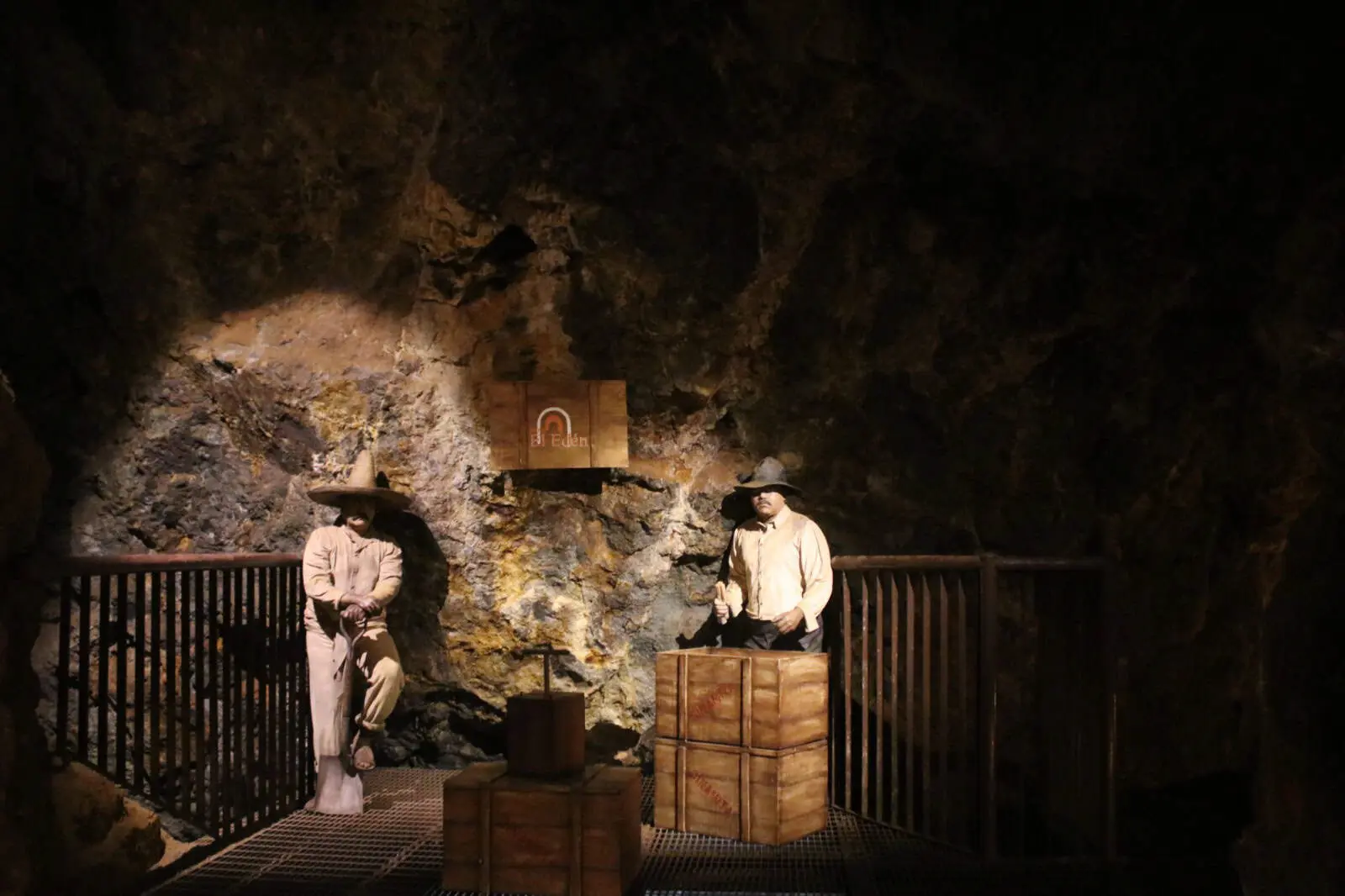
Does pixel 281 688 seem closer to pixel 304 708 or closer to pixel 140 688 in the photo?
pixel 304 708

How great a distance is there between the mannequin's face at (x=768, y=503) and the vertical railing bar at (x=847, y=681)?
0.59 m

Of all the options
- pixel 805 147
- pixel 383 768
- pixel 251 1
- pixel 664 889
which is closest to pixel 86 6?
pixel 251 1

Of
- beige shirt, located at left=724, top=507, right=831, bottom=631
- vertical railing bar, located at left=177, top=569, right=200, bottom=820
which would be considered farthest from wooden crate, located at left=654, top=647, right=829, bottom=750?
vertical railing bar, located at left=177, top=569, right=200, bottom=820

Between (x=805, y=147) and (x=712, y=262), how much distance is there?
3.30 ft

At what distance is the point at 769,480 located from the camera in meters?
6.34

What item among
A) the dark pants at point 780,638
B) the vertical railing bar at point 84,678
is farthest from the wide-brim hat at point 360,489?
the dark pants at point 780,638

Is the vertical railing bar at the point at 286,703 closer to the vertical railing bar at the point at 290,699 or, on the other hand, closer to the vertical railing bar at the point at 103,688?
the vertical railing bar at the point at 290,699

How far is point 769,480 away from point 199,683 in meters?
3.46

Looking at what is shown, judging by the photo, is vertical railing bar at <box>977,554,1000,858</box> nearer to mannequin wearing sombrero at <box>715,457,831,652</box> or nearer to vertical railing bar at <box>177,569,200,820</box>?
mannequin wearing sombrero at <box>715,457,831,652</box>

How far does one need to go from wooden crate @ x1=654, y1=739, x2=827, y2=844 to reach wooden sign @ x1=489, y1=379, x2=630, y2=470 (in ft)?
6.94

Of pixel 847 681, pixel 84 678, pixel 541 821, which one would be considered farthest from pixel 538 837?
pixel 847 681

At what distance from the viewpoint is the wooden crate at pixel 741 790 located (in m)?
5.38

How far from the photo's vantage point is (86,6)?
7.13 meters

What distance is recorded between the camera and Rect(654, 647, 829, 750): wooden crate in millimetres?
5395
